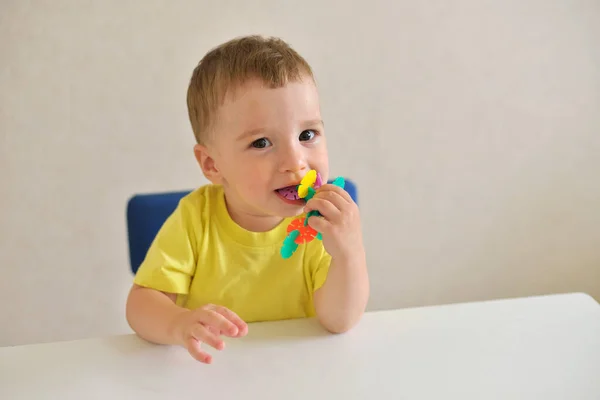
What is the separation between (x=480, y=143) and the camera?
1.82 m

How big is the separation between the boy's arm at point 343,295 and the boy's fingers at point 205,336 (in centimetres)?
16

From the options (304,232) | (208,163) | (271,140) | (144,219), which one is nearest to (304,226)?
(304,232)

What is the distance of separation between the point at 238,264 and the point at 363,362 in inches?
11.1

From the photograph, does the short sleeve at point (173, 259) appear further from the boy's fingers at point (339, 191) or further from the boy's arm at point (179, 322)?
the boy's fingers at point (339, 191)

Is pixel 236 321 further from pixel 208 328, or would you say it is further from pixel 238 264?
pixel 238 264

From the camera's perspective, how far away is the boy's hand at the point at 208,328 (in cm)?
67

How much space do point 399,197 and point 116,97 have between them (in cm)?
88

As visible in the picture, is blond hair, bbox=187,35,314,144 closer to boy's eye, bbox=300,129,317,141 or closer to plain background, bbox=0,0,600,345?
boy's eye, bbox=300,129,317,141

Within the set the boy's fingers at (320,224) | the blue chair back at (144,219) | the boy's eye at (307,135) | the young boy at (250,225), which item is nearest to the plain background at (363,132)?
the blue chair back at (144,219)

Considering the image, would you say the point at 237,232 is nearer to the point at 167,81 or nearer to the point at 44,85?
the point at 167,81

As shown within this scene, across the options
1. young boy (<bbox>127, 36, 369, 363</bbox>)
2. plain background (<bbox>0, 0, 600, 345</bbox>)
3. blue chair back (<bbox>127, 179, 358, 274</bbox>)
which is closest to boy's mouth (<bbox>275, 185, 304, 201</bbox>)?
young boy (<bbox>127, 36, 369, 363</bbox>)

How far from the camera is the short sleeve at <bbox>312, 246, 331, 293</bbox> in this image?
2.90 ft

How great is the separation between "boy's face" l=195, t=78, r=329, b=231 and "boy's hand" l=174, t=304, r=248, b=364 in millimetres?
183

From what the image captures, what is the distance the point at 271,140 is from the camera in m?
0.80
